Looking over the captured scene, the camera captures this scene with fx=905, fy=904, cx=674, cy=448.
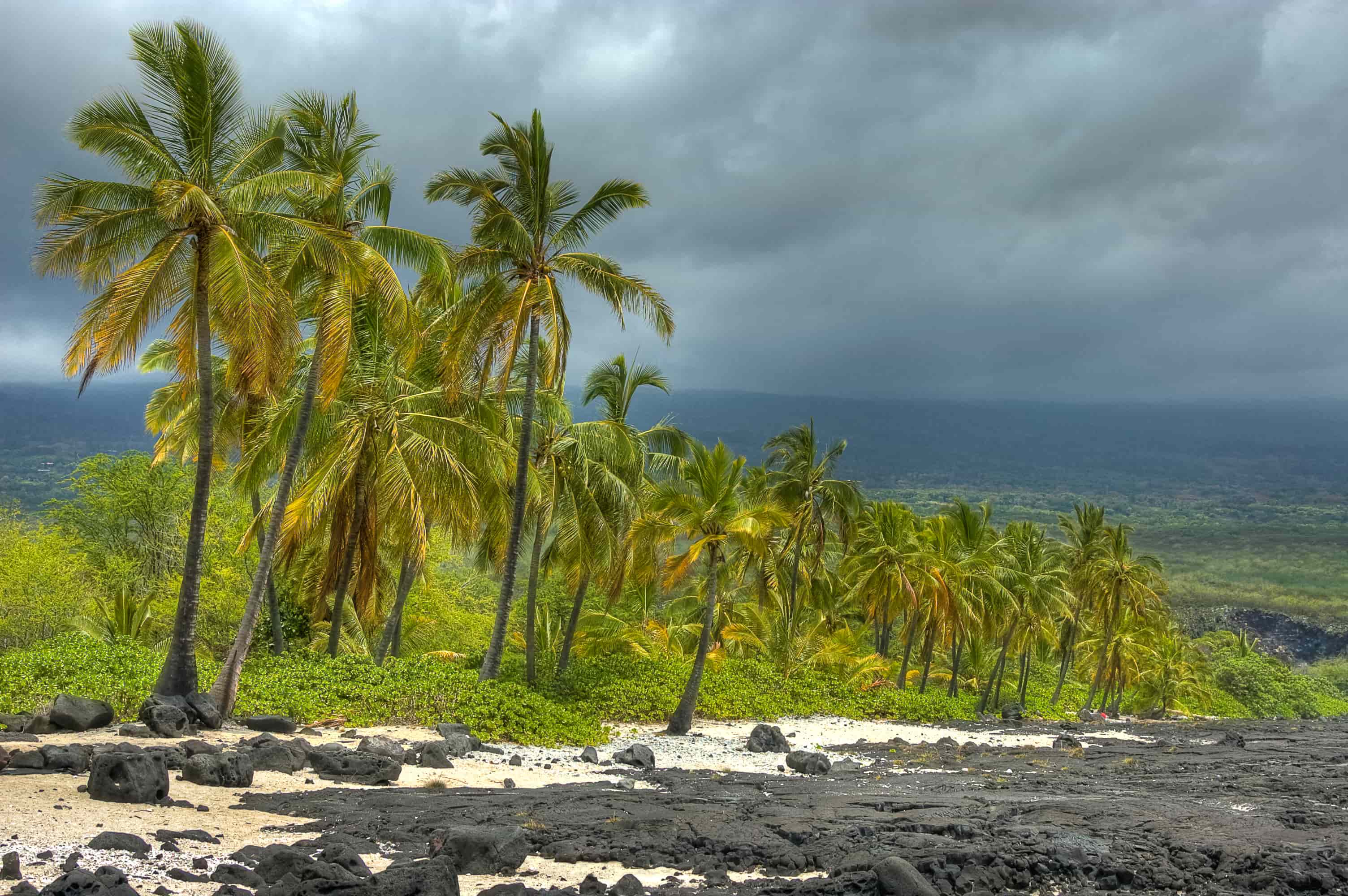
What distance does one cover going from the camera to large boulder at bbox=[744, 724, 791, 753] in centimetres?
2164

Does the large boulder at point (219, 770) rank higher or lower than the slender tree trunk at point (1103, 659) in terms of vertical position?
higher

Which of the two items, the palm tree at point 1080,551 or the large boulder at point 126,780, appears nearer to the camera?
the large boulder at point 126,780

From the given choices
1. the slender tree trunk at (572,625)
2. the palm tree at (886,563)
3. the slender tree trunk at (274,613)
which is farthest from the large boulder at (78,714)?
the palm tree at (886,563)

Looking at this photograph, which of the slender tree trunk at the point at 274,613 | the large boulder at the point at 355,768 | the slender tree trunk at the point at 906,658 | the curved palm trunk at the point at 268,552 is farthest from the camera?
the slender tree trunk at the point at 906,658

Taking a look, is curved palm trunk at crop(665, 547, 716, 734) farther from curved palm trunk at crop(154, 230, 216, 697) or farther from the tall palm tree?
the tall palm tree

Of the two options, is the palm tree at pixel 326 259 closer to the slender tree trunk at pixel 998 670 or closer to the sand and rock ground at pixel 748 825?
the sand and rock ground at pixel 748 825

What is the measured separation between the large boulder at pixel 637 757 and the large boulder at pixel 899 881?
33.3 feet

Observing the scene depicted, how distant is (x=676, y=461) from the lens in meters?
27.4

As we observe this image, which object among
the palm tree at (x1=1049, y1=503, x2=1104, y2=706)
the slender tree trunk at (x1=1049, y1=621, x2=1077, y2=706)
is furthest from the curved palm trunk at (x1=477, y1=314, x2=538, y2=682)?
the slender tree trunk at (x1=1049, y1=621, x2=1077, y2=706)

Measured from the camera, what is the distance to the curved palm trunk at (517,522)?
20844mm

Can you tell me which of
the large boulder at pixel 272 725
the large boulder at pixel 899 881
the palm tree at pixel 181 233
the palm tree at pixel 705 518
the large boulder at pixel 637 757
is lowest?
the large boulder at pixel 637 757

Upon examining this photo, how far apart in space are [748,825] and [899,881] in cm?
324

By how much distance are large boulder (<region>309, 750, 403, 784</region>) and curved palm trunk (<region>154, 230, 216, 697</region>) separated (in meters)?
3.95

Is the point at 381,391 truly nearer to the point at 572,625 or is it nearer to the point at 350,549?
the point at 350,549
